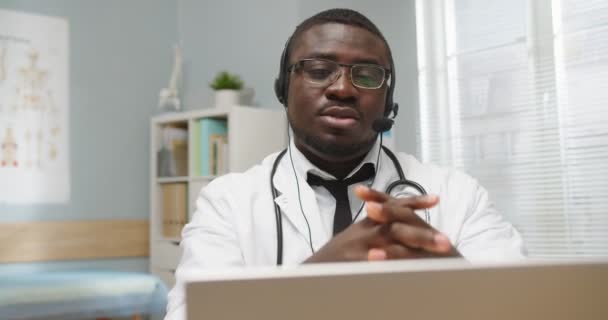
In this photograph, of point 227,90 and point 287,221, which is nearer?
point 287,221

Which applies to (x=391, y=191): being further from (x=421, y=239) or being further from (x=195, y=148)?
(x=195, y=148)

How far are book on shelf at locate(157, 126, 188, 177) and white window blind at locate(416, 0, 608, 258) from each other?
3.92 ft

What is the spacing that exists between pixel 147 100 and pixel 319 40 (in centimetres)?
213

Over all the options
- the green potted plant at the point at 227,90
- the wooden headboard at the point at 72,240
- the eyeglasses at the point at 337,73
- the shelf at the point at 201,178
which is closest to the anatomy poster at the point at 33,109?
the wooden headboard at the point at 72,240

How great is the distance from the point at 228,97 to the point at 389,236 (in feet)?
6.82

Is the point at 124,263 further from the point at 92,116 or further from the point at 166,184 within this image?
the point at 92,116

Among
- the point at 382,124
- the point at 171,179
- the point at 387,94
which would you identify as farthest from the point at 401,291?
the point at 171,179

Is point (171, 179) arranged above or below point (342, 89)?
below

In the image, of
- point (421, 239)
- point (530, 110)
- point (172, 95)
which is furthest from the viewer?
point (172, 95)

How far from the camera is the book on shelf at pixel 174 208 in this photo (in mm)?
2914

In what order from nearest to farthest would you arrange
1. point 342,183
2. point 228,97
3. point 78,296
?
1. point 342,183
2. point 78,296
3. point 228,97

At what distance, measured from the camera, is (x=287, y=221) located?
130cm

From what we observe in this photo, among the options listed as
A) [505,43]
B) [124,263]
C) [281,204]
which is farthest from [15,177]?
[505,43]

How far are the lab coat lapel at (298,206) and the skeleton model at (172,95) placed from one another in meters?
1.86
